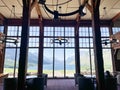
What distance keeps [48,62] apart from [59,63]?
0.94 m

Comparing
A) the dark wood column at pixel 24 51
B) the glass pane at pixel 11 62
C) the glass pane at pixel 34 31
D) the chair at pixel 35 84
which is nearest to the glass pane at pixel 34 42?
the glass pane at pixel 34 31

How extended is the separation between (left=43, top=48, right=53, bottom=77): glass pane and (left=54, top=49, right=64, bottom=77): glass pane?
0.42m

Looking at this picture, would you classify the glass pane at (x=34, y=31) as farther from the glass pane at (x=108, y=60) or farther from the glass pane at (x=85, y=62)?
the glass pane at (x=108, y=60)

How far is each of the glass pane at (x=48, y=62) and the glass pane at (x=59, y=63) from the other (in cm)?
42

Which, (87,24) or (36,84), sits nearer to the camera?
(36,84)

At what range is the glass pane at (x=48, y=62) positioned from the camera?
10.8 metres

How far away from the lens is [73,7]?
28.4 ft

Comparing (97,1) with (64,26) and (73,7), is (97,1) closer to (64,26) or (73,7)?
(73,7)

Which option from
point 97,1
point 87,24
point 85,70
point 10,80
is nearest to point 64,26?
point 87,24

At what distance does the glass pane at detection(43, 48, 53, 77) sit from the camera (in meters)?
10.8

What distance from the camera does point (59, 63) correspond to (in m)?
10.9

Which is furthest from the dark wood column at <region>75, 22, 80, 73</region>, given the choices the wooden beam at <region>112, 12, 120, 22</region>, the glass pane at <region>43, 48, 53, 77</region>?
the wooden beam at <region>112, 12, 120, 22</region>

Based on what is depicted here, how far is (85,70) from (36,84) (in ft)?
20.7

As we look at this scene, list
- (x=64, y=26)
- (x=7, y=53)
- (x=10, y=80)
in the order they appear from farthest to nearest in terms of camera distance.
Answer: (x=64, y=26) < (x=7, y=53) < (x=10, y=80)
